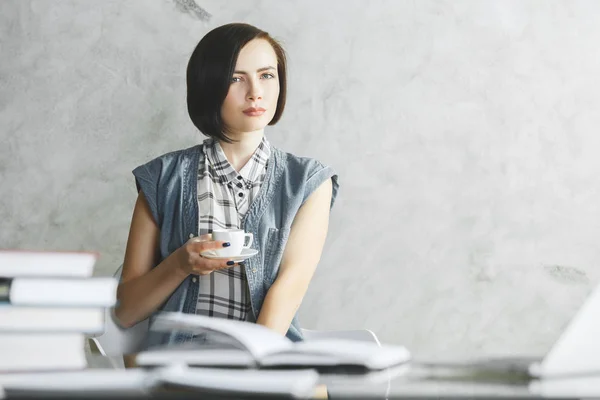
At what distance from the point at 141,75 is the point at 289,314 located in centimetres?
88

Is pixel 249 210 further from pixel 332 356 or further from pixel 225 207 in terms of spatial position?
pixel 332 356

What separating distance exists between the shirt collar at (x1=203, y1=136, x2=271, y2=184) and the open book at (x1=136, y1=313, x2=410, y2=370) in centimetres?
86

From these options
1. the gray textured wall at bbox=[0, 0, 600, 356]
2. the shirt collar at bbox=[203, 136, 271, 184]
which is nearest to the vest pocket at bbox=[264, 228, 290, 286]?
the shirt collar at bbox=[203, 136, 271, 184]

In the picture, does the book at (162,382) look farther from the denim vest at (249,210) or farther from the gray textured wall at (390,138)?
the gray textured wall at (390,138)

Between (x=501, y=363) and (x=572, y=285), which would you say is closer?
(x=501, y=363)

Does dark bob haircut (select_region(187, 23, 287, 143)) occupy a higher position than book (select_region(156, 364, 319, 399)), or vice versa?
dark bob haircut (select_region(187, 23, 287, 143))

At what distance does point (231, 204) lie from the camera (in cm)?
162

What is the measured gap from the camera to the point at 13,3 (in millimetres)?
2053

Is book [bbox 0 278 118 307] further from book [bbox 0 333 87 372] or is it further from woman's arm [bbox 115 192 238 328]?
woman's arm [bbox 115 192 238 328]

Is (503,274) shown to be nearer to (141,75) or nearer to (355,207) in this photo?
(355,207)

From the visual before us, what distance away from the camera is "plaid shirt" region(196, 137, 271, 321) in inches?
61.9

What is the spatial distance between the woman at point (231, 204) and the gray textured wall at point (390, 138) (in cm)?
43

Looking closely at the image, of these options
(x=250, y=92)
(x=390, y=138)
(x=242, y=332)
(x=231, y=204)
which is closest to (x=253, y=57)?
(x=250, y=92)

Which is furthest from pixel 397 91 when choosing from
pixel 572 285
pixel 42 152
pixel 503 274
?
pixel 42 152
